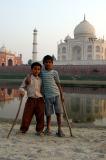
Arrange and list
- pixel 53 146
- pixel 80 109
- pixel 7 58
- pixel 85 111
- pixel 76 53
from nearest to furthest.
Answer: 1. pixel 53 146
2. pixel 85 111
3. pixel 80 109
4. pixel 76 53
5. pixel 7 58

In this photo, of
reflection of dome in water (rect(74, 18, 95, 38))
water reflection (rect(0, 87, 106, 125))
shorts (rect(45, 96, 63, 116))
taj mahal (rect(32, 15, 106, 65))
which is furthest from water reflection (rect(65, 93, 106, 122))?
reflection of dome in water (rect(74, 18, 95, 38))

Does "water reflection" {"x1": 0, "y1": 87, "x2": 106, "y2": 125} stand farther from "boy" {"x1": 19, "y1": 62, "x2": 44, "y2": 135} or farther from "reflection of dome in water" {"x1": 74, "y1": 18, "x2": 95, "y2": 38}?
"reflection of dome in water" {"x1": 74, "y1": 18, "x2": 95, "y2": 38}

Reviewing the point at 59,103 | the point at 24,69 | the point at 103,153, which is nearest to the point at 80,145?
the point at 103,153

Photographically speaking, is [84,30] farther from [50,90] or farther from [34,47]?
[50,90]

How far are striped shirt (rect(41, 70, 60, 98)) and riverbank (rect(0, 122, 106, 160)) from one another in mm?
537

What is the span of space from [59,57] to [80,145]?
4240 centimetres

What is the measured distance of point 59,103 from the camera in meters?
4.32

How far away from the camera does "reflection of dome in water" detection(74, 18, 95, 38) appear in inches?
1697

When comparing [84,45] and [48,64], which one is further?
[84,45]

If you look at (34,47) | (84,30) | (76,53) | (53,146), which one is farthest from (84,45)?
(53,146)

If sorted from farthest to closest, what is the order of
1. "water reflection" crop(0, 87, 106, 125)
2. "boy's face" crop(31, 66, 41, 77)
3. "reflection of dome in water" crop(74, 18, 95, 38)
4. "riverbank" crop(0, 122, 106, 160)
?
"reflection of dome in water" crop(74, 18, 95, 38), "water reflection" crop(0, 87, 106, 125), "boy's face" crop(31, 66, 41, 77), "riverbank" crop(0, 122, 106, 160)

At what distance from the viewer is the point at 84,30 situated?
4316 centimetres

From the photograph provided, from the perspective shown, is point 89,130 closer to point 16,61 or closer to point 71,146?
point 71,146

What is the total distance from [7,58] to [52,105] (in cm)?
4211
